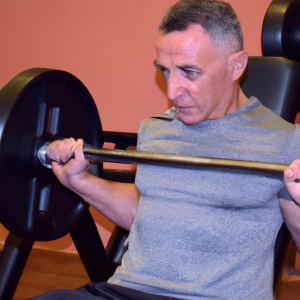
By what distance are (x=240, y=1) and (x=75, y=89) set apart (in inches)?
40.9

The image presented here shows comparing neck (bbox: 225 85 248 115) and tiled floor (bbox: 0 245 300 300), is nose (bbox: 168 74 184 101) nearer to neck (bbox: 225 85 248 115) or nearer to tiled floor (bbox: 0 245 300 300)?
neck (bbox: 225 85 248 115)

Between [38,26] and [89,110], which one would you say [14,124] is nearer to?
[89,110]

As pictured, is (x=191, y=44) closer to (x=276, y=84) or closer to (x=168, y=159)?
(x=168, y=159)

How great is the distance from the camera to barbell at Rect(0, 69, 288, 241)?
1018 millimetres

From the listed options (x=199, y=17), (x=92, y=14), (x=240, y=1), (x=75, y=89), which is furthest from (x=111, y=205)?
(x=92, y=14)

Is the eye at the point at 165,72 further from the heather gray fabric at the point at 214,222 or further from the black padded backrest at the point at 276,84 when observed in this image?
the black padded backrest at the point at 276,84

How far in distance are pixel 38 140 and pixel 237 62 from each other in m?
0.63

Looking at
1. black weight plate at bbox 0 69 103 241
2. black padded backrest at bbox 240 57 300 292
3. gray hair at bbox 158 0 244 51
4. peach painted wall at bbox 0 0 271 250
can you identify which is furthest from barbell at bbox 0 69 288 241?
peach painted wall at bbox 0 0 271 250

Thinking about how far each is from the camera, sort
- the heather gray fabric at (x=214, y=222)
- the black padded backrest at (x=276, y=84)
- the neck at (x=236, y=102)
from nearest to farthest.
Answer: the heather gray fabric at (x=214, y=222)
the neck at (x=236, y=102)
the black padded backrest at (x=276, y=84)

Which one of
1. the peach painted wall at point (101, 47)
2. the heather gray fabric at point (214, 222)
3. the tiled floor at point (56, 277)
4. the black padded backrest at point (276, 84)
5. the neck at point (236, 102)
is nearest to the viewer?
the heather gray fabric at point (214, 222)

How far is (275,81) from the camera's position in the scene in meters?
1.25

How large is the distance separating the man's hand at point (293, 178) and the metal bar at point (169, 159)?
19 mm

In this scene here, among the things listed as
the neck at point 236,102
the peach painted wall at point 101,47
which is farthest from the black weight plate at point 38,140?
the peach painted wall at point 101,47

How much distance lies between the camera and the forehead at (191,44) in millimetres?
956
